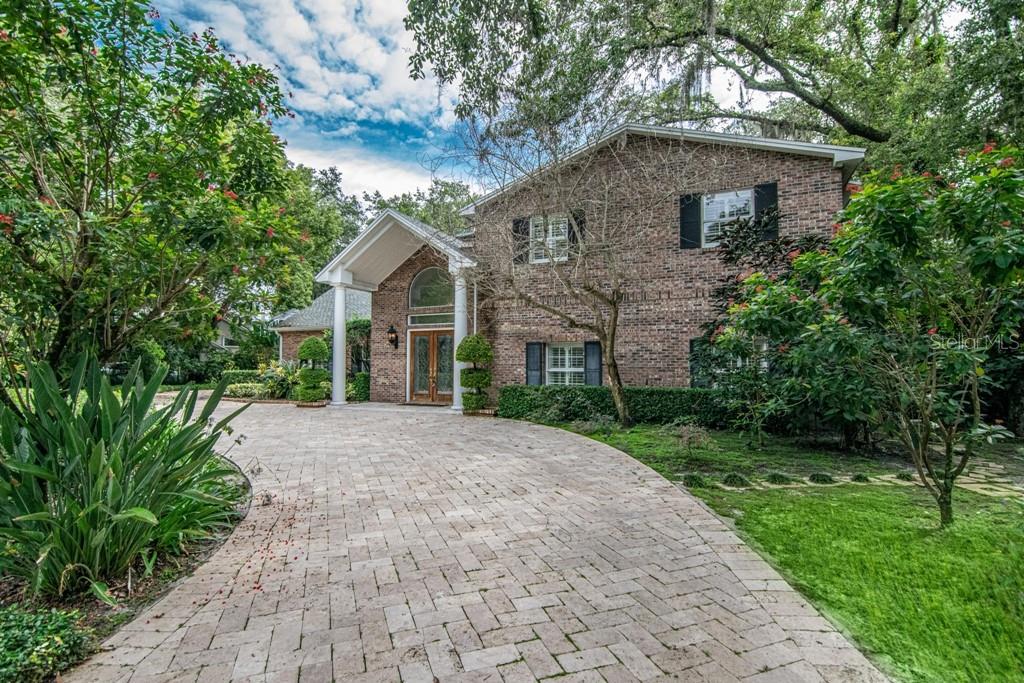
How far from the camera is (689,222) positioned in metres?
11.1

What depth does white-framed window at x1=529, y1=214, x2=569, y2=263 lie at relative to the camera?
30.7ft

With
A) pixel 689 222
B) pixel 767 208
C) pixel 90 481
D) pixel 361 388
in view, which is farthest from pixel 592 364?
pixel 90 481

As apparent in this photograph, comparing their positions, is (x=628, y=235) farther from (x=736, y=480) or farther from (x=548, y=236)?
(x=736, y=480)

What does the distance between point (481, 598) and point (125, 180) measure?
473 cm

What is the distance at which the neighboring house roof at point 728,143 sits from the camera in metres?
9.62

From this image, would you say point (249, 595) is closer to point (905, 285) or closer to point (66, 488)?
point (66, 488)

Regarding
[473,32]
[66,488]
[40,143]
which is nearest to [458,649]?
[66,488]

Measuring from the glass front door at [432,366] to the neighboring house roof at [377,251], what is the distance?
235cm

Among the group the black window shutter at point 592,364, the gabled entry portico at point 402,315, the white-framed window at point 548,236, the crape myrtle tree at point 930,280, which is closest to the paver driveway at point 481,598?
the crape myrtle tree at point 930,280

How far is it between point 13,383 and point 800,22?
17338 mm

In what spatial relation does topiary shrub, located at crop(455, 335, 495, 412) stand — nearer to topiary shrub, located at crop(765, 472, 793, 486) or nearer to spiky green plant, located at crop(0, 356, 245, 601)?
topiary shrub, located at crop(765, 472, 793, 486)

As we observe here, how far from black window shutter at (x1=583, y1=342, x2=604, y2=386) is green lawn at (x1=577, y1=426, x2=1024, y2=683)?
18.2ft

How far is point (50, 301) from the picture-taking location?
3.88 metres

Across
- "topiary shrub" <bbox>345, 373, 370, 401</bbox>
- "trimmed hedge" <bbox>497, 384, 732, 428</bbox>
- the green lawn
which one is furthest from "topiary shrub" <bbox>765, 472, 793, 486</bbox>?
"topiary shrub" <bbox>345, 373, 370, 401</bbox>
